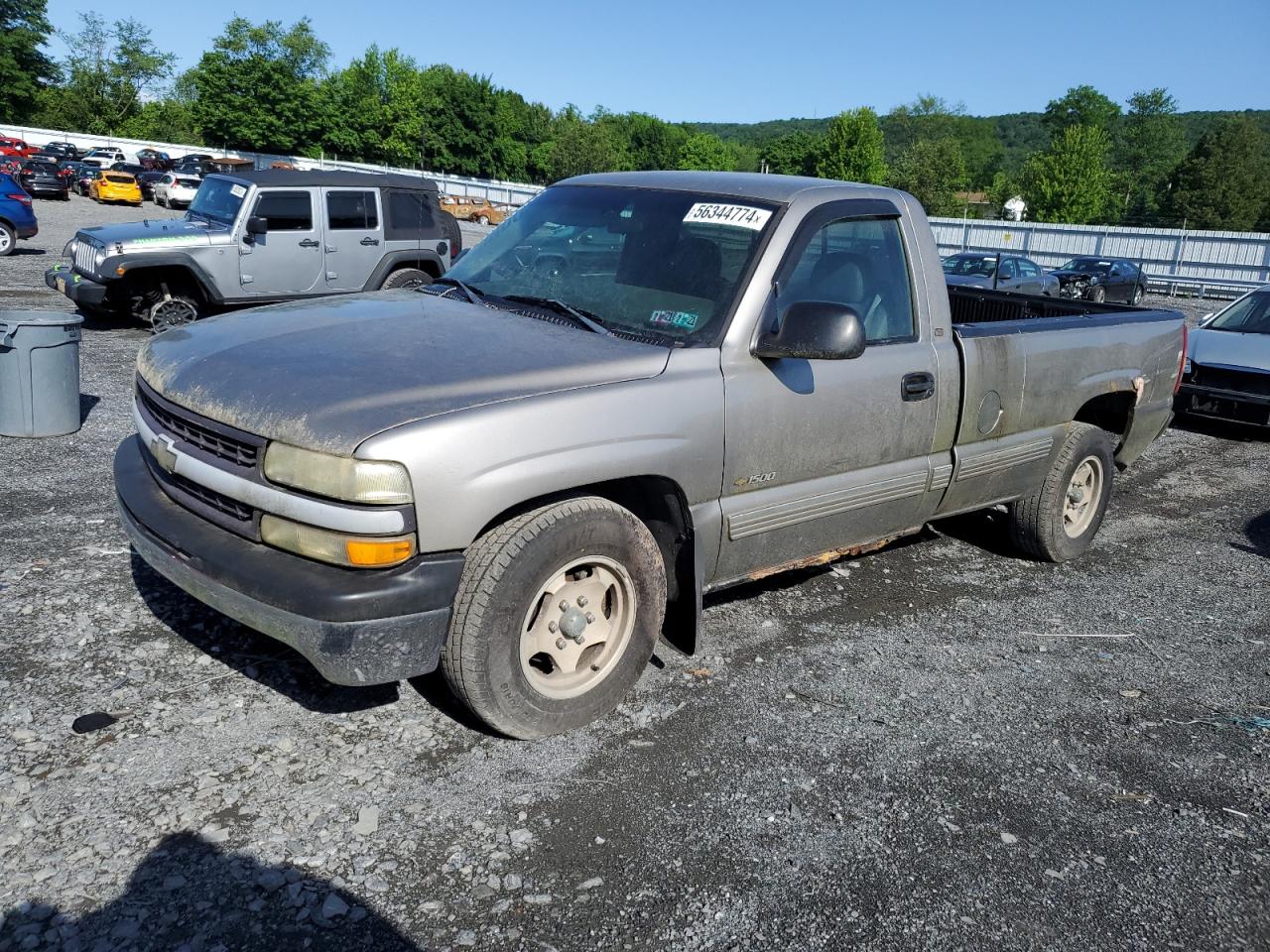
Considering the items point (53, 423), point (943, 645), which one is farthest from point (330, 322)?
point (53, 423)

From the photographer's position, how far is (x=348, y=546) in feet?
9.70

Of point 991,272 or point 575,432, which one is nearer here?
point 575,432

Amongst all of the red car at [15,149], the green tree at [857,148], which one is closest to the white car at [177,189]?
the red car at [15,149]

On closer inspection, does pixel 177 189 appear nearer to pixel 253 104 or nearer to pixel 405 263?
pixel 405 263

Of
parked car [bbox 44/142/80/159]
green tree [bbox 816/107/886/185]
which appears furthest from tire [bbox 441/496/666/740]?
green tree [bbox 816/107/886/185]

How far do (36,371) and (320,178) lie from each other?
5951 millimetres

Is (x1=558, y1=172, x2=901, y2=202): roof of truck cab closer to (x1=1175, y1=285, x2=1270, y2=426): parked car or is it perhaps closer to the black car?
(x1=1175, y1=285, x2=1270, y2=426): parked car

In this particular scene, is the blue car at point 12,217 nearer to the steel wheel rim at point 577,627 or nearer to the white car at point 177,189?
the white car at point 177,189

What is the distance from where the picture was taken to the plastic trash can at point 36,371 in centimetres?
680

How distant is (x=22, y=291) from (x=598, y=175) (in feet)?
42.6

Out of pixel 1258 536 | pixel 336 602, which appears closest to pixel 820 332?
pixel 336 602

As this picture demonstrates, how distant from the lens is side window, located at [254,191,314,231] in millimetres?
11688

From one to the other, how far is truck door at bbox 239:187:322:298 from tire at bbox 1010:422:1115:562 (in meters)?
9.12

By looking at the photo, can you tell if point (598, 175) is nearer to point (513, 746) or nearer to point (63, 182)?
A: point (513, 746)
